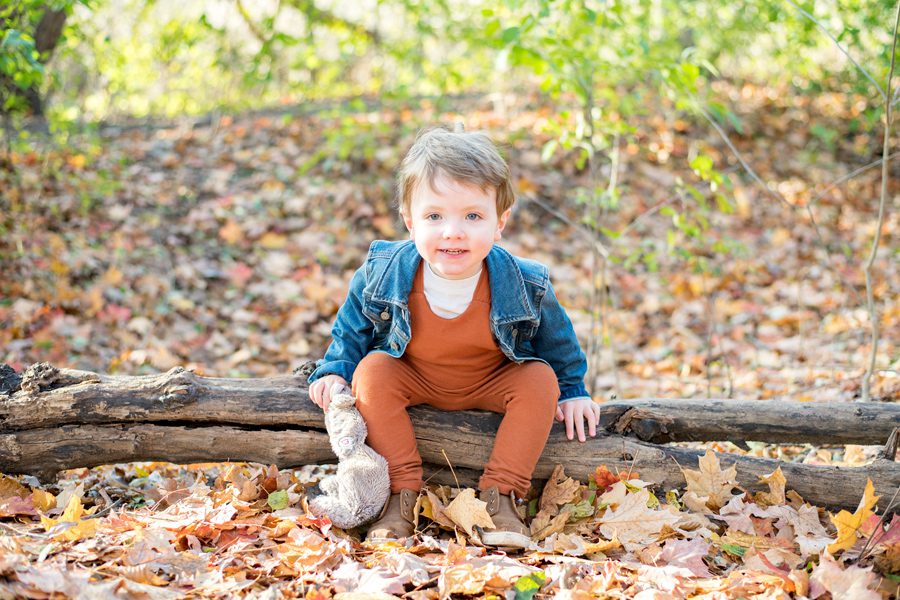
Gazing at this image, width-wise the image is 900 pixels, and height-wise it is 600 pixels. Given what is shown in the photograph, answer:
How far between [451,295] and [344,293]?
2.78 m

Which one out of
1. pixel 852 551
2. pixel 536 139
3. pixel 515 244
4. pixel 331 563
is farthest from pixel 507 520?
pixel 536 139

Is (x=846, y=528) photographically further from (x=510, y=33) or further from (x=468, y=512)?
(x=510, y=33)

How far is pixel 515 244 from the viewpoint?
5.93m

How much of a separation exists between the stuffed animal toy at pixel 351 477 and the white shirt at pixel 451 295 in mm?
425

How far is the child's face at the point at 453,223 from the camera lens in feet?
7.88

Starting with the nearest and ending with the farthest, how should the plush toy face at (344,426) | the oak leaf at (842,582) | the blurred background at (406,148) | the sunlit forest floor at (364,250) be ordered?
the oak leaf at (842,582) < the plush toy face at (344,426) < the blurred background at (406,148) < the sunlit forest floor at (364,250)

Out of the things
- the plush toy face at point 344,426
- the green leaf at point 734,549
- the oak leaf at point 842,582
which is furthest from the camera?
the plush toy face at point 344,426

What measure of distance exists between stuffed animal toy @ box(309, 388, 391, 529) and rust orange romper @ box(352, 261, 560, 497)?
0.05 metres

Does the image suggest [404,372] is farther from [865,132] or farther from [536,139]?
[865,132]

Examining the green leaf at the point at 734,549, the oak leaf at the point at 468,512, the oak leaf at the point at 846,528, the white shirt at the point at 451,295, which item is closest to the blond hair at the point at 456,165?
the white shirt at the point at 451,295

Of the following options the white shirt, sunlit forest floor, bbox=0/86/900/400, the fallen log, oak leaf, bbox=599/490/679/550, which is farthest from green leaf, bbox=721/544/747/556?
sunlit forest floor, bbox=0/86/900/400

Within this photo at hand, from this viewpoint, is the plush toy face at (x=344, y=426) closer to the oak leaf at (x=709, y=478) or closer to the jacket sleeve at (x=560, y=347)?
the jacket sleeve at (x=560, y=347)

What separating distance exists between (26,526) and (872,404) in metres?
2.86

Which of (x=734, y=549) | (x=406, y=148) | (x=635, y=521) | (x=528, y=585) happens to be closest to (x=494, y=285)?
(x=635, y=521)
